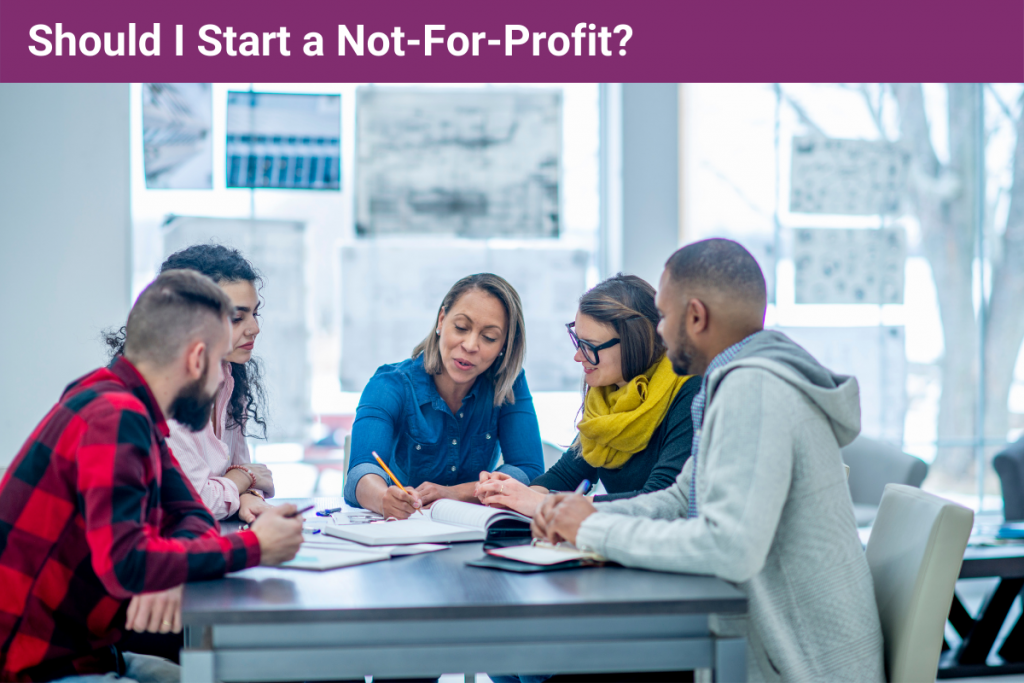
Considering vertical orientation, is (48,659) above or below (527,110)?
below

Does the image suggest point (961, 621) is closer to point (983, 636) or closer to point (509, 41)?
point (983, 636)

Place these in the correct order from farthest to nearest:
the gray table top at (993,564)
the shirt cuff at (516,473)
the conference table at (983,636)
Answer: the conference table at (983,636) → the gray table top at (993,564) → the shirt cuff at (516,473)

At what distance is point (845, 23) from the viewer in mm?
3855

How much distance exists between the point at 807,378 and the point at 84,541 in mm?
1207

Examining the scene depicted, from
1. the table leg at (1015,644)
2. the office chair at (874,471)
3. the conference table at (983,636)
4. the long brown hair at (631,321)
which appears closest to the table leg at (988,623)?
the conference table at (983,636)

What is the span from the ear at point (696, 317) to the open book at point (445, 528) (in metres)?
0.52

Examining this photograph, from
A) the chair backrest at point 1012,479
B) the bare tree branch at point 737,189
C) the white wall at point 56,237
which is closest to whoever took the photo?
the white wall at point 56,237

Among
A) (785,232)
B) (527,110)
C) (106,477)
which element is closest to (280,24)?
(527,110)

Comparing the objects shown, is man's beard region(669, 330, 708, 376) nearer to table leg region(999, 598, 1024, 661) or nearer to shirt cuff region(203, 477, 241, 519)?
shirt cuff region(203, 477, 241, 519)

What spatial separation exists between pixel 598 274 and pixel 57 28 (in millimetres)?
2551

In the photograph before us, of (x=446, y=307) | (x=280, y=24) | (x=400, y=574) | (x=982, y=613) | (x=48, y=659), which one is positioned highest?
(x=280, y=24)

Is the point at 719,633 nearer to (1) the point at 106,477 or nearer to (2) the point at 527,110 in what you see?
(1) the point at 106,477

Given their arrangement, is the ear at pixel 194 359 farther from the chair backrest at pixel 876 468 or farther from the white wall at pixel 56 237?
the chair backrest at pixel 876 468

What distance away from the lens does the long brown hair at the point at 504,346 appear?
2.39 meters
